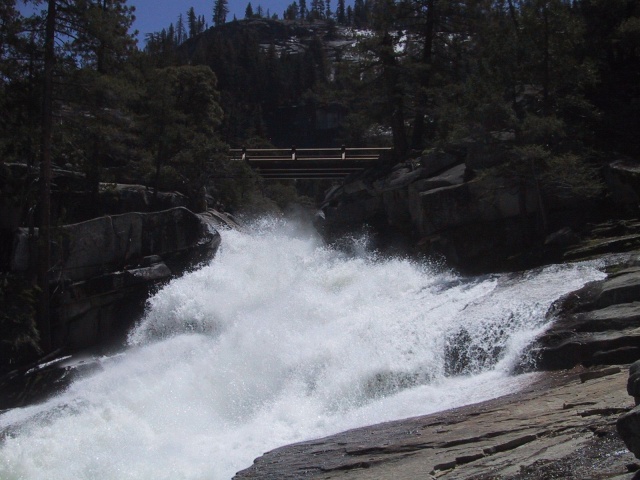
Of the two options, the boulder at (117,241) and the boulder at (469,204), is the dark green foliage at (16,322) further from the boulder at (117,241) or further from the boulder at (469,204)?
the boulder at (469,204)

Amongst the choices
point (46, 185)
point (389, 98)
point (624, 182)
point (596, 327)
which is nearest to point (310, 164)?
point (389, 98)

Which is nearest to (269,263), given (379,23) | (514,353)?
(379,23)

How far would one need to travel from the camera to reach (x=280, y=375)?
14688 mm

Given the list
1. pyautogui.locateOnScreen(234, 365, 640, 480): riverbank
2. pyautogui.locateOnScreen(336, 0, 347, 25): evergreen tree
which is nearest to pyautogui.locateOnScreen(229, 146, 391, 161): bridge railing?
pyautogui.locateOnScreen(234, 365, 640, 480): riverbank

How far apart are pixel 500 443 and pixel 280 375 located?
23.2 ft

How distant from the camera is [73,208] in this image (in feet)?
75.6

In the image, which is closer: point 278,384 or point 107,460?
point 107,460

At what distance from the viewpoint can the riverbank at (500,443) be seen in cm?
707

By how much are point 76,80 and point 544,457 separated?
16743 millimetres

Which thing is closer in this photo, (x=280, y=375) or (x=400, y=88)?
(x=280, y=375)

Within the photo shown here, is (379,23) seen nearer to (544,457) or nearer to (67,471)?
(67,471)

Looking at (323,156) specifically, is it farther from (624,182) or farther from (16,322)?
(16,322)

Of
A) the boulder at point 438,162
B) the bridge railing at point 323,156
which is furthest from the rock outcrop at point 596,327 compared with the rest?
the bridge railing at point 323,156

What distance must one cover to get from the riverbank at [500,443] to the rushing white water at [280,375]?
1133 mm
